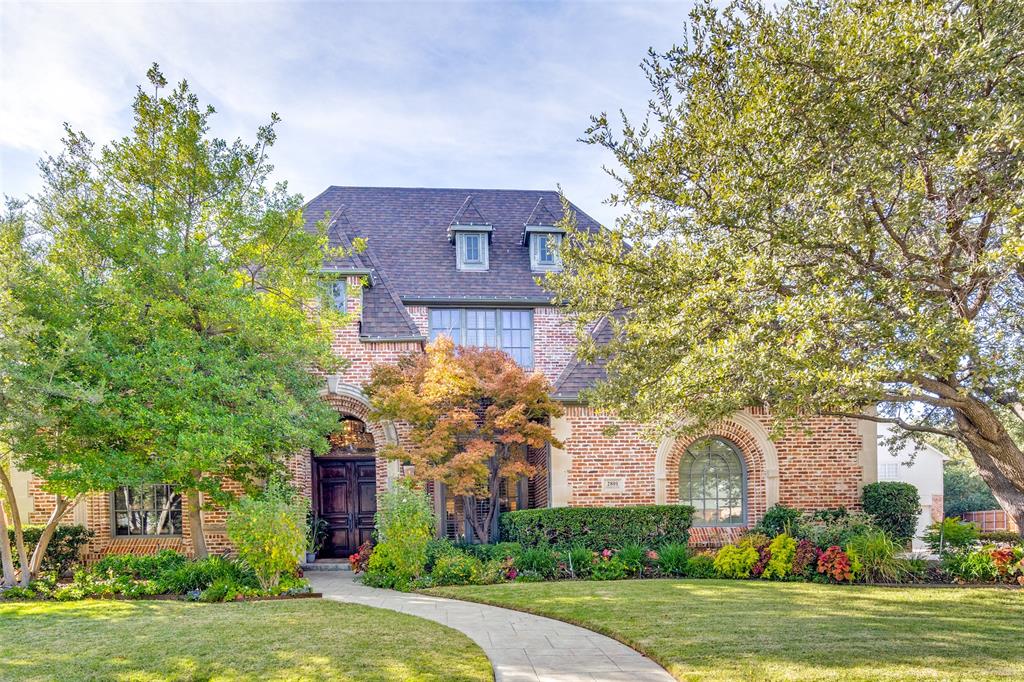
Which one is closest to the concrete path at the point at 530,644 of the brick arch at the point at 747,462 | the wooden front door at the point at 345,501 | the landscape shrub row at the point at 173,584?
the landscape shrub row at the point at 173,584

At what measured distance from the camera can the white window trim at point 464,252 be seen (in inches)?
752

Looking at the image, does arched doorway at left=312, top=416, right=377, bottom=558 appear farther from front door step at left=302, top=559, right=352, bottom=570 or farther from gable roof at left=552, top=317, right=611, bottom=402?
gable roof at left=552, top=317, right=611, bottom=402

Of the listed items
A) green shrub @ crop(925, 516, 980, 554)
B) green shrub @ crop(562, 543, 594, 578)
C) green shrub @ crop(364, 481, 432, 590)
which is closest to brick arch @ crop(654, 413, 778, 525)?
green shrub @ crop(562, 543, 594, 578)

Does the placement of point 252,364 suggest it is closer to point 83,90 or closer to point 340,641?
point 83,90

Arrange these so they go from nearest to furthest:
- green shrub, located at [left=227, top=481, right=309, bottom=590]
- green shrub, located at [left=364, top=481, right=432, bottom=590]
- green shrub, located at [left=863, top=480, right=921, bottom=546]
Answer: green shrub, located at [left=227, top=481, right=309, bottom=590] → green shrub, located at [left=364, top=481, right=432, bottom=590] → green shrub, located at [left=863, top=480, right=921, bottom=546]

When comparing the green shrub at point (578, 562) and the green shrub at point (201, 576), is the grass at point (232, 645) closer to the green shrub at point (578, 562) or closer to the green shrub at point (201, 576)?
the green shrub at point (201, 576)

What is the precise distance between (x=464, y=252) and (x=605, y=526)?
8338 mm

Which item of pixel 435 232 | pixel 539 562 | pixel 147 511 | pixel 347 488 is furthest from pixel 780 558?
pixel 147 511

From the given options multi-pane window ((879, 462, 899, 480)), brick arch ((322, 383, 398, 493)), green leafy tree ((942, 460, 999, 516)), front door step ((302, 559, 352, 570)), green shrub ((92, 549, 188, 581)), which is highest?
Answer: brick arch ((322, 383, 398, 493))

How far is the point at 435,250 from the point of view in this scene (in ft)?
64.0

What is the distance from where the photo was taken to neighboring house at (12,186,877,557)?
15453 mm

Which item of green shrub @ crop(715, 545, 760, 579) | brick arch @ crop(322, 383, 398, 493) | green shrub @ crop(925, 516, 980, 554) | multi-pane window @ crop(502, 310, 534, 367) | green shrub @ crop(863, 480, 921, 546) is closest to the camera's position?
green shrub @ crop(925, 516, 980, 554)

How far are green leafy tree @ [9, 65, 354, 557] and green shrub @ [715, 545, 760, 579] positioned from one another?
25.0ft

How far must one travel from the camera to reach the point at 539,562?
13.1 metres
